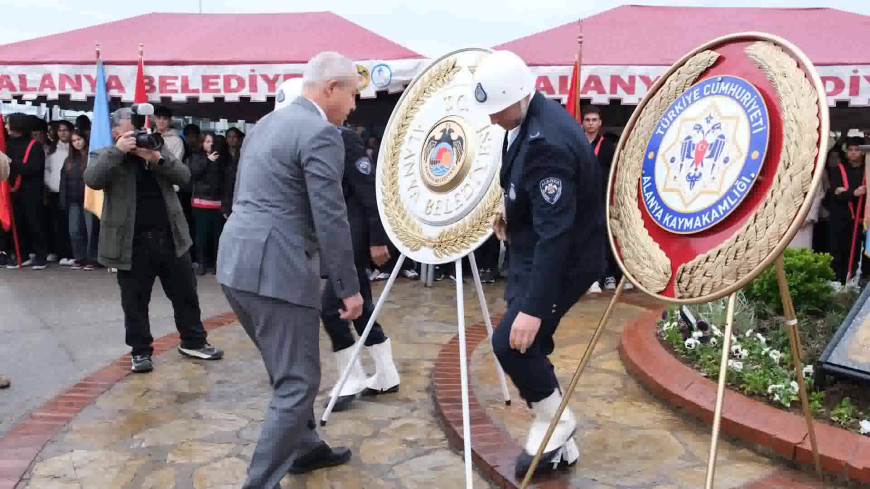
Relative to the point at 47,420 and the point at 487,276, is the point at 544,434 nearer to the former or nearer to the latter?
the point at 47,420

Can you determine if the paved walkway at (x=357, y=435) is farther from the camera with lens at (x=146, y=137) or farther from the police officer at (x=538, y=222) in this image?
the camera with lens at (x=146, y=137)

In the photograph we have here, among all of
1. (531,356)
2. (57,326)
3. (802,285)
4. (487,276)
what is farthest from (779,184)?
(487,276)

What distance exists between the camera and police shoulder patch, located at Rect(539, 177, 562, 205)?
2.54m

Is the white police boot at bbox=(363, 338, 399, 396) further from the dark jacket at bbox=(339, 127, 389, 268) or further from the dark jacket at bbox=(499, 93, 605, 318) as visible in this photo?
the dark jacket at bbox=(499, 93, 605, 318)

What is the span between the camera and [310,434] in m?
3.25

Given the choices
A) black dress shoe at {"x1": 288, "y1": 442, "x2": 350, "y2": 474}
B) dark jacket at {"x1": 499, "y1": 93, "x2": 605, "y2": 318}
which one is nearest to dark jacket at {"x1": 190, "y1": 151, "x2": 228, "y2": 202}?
black dress shoe at {"x1": 288, "y1": 442, "x2": 350, "y2": 474}

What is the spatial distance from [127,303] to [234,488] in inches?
82.5

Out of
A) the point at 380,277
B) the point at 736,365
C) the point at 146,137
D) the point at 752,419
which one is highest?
the point at 146,137

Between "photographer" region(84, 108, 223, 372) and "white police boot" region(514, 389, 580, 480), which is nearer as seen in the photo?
"white police boot" region(514, 389, 580, 480)

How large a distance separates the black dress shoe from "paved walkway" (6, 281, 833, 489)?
0.06m

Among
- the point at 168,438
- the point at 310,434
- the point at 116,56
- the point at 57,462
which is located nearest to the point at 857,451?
the point at 310,434

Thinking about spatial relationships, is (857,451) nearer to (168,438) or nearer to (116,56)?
Answer: (168,438)

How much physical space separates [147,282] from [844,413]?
13.8 ft

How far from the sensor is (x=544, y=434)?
3.00 meters
